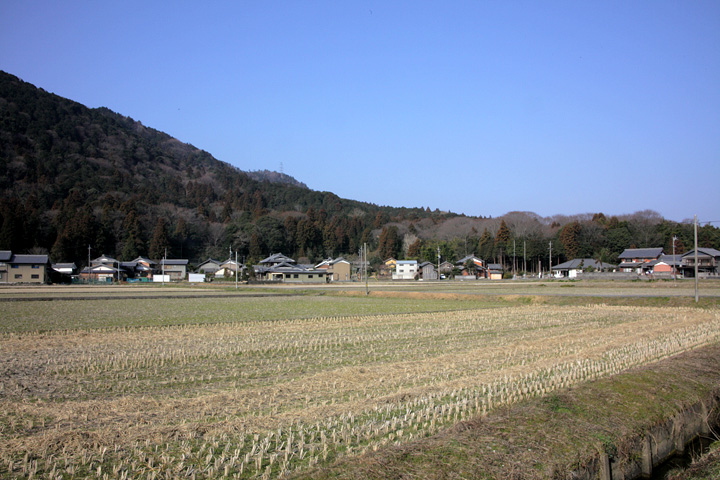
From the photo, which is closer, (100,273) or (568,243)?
(100,273)

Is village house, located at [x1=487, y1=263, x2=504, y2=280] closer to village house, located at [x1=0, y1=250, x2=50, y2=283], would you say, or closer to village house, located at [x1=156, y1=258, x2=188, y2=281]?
village house, located at [x1=156, y1=258, x2=188, y2=281]

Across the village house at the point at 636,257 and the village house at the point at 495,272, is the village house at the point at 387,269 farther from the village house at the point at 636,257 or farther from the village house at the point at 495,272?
the village house at the point at 636,257

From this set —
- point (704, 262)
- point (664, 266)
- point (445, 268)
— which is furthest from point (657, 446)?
point (445, 268)

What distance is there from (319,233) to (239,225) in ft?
57.3

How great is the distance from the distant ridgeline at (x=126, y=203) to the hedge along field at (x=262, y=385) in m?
76.2

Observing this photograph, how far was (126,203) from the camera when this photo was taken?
307ft

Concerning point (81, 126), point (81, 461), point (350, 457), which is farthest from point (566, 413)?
point (81, 126)

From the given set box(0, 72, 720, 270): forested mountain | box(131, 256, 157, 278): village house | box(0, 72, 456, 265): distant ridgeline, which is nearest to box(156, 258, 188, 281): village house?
box(131, 256, 157, 278): village house

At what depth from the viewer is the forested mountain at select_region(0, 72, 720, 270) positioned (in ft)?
270

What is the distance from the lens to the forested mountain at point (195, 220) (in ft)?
270

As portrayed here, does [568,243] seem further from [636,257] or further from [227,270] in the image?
[227,270]

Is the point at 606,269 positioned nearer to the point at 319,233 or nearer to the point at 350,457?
the point at 319,233

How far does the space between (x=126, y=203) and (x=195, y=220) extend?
641 inches

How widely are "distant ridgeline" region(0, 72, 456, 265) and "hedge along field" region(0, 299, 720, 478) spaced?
76199 mm
